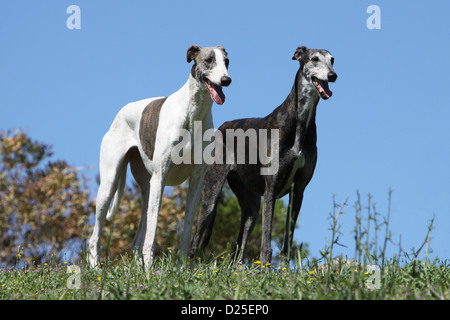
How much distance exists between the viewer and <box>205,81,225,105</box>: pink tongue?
7.43 meters

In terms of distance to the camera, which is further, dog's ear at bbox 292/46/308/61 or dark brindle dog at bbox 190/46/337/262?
dog's ear at bbox 292/46/308/61

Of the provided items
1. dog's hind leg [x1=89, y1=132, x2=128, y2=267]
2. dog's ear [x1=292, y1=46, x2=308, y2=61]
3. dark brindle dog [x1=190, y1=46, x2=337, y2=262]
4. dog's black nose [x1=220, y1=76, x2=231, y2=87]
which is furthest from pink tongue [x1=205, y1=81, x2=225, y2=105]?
dog's hind leg [x1=89, y1=132, x2=128, y2=267]

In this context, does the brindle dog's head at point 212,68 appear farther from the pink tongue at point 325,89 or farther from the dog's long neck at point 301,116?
the pink tongue at point 325,89

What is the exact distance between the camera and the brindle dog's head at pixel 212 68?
7.37m

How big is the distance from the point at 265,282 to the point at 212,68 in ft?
10.2

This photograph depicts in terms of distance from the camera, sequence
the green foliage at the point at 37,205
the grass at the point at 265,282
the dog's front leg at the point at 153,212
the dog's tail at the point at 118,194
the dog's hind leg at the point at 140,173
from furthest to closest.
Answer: the green foliage at the point at 37,205, the dog's tail at the point at 118,194, the dog's hind leg at the point at 140,173, the dog's front leg at the point at 153,212, the grass at the point at 265,282

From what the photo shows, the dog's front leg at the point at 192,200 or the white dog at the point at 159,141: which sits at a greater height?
the white dog at the point at 159,141

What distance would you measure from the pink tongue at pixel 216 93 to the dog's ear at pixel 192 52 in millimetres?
573

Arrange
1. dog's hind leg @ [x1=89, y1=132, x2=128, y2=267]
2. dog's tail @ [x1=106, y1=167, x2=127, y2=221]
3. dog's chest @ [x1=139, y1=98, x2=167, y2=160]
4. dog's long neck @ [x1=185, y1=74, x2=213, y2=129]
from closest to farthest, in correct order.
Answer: dog's long neck @ [x1=185, y1=74, x2=213, y2=129] → dog's chest @ [x1=139, y1=98, x2=167, y2=160] → dog's hind leg @ [x1=89, y1=132, x2=128, y2=267] → dog's tail @ [x1=106, y1=167, x2=127, y2=221]

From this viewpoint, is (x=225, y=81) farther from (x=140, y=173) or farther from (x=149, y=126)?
(x=140, y=173)

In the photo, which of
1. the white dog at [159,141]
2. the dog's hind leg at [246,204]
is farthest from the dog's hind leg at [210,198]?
the white dog at [159,141]

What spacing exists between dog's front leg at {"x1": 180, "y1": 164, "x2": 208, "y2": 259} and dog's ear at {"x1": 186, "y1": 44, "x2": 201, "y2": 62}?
1.42 meters

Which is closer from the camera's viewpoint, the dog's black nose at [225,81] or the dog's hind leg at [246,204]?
the dog's black nose at [225,81]

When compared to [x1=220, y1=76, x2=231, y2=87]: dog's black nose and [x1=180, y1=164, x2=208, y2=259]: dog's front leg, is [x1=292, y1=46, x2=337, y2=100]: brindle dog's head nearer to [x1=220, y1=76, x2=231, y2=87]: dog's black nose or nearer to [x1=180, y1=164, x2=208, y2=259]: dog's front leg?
[x1=220, y1=76, x2=231, y2=87]: dog's black nose
